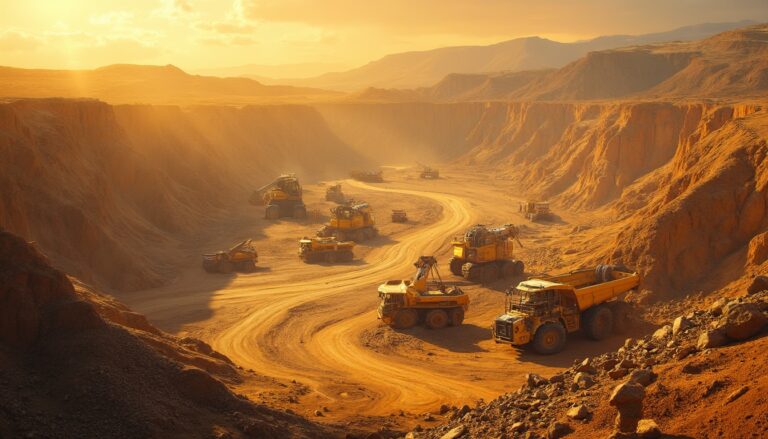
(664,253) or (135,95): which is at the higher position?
(135,95)

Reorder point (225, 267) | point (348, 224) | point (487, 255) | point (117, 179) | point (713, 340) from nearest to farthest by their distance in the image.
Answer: point (713, 340)
point (487, 255)
point (225, 267)
point (117, 179)
point (348, 224)

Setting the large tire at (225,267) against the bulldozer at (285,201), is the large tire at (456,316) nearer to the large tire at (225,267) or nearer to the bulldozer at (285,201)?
the large tire at (225,267)

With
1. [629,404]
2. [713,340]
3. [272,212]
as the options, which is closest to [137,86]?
[272,212]

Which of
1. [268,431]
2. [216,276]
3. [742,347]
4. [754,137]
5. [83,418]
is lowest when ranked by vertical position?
[216,276]

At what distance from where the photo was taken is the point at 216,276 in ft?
113

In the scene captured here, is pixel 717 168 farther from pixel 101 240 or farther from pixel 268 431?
pixel 101 240

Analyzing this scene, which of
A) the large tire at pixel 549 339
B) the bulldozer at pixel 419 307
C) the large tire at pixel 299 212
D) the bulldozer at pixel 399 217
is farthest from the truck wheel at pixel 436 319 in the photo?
the large tire at pixel 299 212

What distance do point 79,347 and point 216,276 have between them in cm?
2171

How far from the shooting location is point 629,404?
31.6ft

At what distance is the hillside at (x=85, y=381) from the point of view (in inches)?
452

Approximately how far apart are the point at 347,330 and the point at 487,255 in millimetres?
8849

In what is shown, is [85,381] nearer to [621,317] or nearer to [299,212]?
[621,317]

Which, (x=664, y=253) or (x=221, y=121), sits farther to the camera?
(x=221, y=121)

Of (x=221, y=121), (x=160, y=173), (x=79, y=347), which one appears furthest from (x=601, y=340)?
(x=221, y=121)
